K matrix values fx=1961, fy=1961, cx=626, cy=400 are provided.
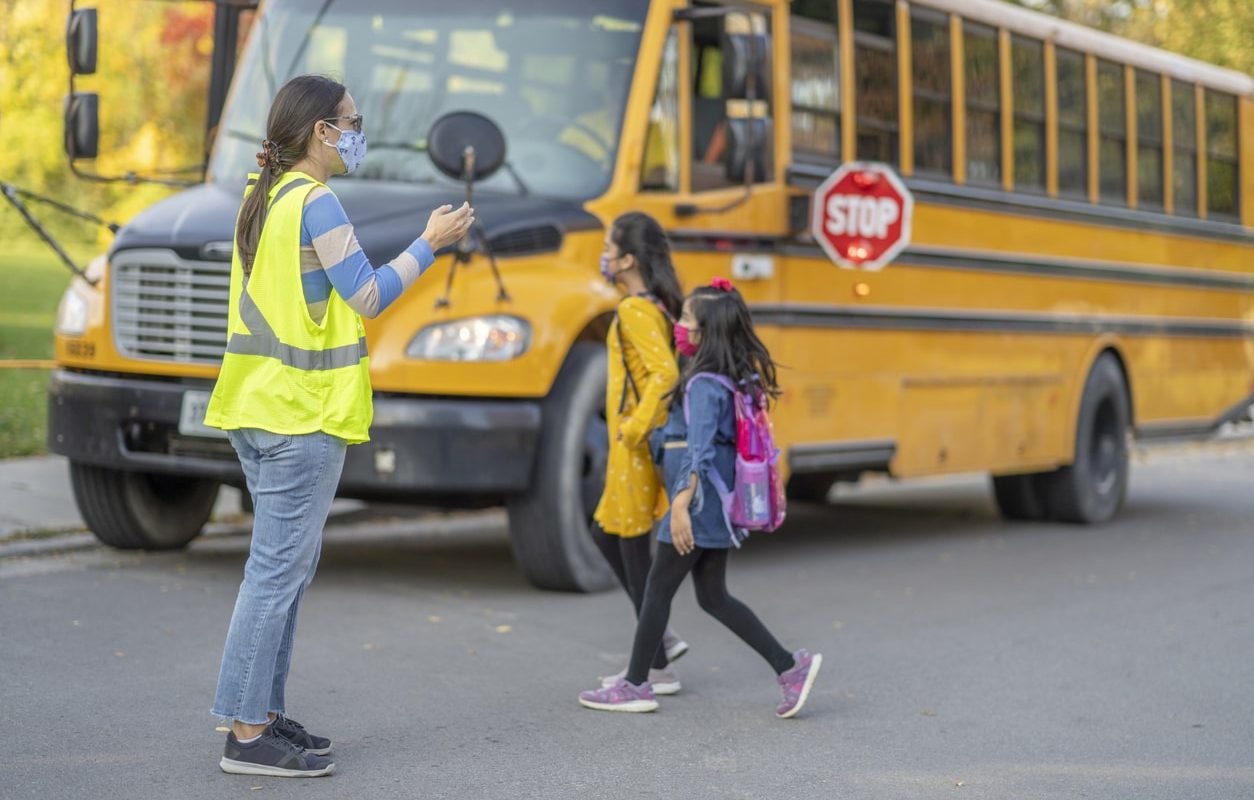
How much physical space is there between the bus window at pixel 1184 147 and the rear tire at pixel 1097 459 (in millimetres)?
1614

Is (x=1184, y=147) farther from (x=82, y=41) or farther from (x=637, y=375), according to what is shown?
(x=637, y=375)

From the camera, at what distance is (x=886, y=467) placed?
403 inches

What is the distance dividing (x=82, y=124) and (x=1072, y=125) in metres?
6.24

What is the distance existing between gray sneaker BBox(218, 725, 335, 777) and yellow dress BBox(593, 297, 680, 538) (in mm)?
1577

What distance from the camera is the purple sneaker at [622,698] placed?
5.95 metres

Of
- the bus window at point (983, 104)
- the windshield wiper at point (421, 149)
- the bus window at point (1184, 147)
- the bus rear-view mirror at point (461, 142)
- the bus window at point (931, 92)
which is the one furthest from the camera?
the bus window at point (1184, 147)

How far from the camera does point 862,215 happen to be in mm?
9797

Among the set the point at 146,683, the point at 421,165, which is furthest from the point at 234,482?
the point at 146,683

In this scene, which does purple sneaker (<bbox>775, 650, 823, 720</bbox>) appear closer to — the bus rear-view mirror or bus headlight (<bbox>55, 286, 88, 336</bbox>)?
the bus rear-view mirror

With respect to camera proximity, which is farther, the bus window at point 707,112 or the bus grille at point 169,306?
the bus window at point 707,112

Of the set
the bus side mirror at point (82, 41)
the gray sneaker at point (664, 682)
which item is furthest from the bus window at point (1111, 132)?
the gray sneaker at point (664, 682)

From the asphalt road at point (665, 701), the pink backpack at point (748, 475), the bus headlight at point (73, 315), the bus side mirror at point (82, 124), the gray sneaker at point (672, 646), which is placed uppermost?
the bus side mirror at point (82, 124)

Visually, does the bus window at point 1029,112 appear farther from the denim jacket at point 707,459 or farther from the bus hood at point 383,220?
the denim jacket at point 707,459

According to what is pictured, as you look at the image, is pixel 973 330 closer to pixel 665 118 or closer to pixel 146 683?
pixel 665 118
